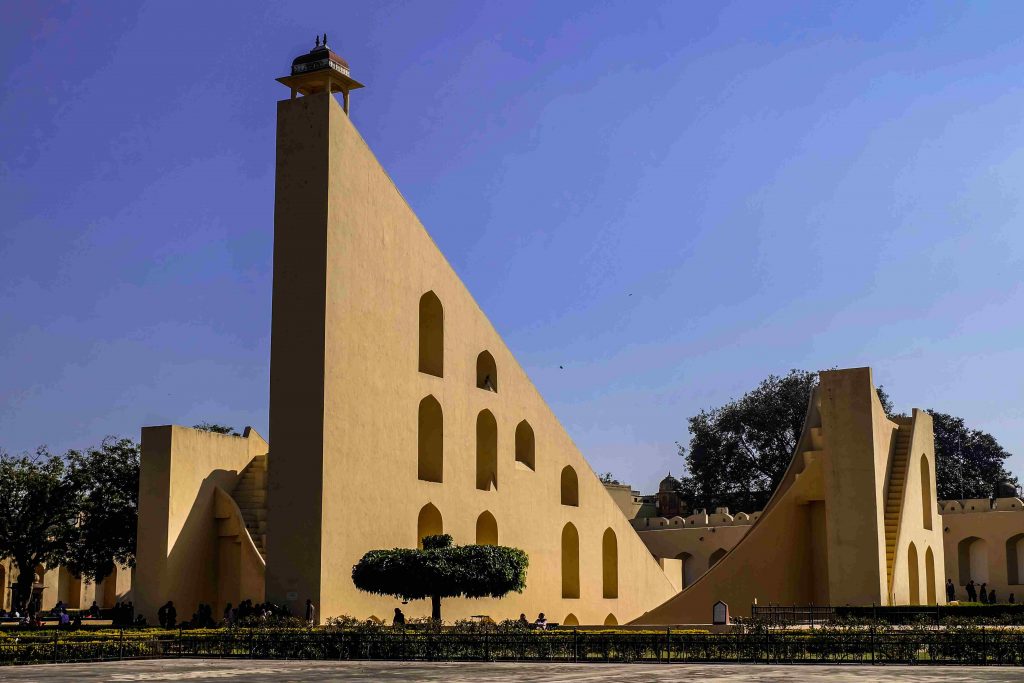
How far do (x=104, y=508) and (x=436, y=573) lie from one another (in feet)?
45.3

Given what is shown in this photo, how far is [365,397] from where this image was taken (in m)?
22.8

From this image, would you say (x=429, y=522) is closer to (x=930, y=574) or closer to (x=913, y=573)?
(x=913, y=573)

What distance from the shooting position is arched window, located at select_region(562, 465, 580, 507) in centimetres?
2984

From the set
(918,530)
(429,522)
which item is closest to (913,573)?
(918,530)

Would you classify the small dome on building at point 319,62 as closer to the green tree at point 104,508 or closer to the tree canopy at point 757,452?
the green tree at point 104,508

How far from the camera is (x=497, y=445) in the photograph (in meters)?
27.0

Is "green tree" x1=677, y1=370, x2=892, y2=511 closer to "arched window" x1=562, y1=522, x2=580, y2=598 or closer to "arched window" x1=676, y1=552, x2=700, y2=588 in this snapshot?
"arched window" x1=676, y1=552, x2=700, y2=588

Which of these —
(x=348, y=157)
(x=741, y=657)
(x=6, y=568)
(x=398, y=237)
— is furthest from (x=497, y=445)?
(x=6, y=568)

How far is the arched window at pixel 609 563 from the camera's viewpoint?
30.8 meters

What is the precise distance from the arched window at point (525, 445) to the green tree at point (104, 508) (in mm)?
9847

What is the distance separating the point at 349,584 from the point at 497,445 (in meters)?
6.17

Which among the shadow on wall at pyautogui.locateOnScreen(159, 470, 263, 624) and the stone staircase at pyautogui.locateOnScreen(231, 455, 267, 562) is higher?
the stone staircase at pyautogui.locateOnScreen(231, 455, 267, 562)

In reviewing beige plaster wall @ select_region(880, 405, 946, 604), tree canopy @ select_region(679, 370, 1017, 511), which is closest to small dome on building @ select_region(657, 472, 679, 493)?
tree canopy @ select_region(679, 370, 1017, 511)

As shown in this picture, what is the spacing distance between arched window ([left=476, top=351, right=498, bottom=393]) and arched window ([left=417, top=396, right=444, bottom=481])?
2.20 meters
